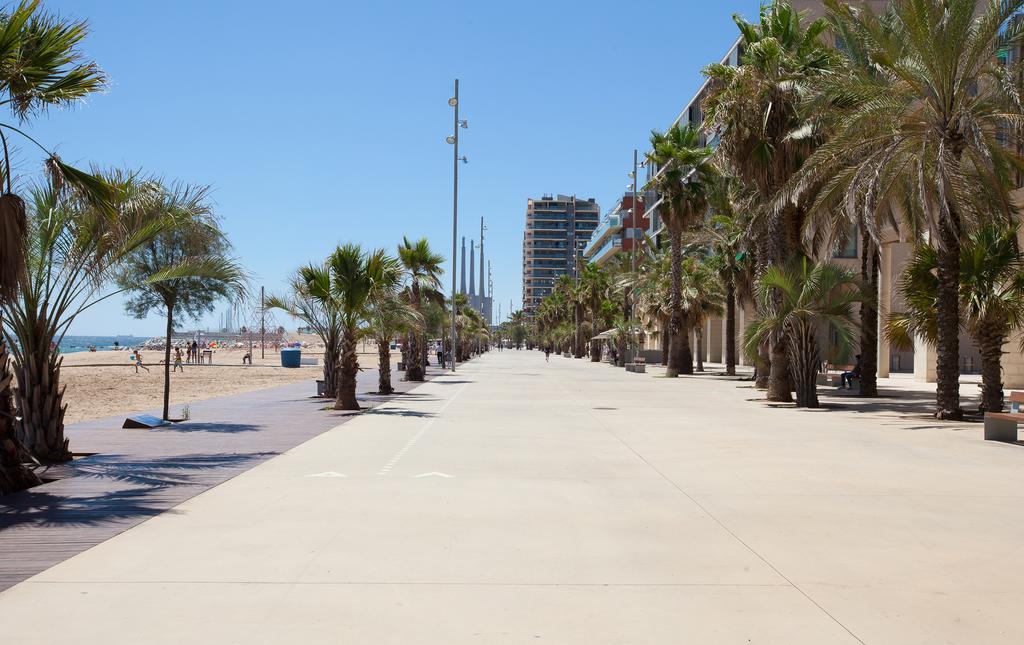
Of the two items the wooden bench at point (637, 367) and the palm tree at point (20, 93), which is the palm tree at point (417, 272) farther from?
the palm tree at point (20, 93)

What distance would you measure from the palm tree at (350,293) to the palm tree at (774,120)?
1136cm

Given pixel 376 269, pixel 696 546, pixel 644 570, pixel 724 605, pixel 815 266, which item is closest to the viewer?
pixel 724 605

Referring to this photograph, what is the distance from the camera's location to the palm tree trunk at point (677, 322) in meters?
43.0

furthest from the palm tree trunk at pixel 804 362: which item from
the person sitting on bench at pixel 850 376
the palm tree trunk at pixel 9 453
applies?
the palm tree trunk at pixel 9 453

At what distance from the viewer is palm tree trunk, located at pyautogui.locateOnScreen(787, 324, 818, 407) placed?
24391 millimetres

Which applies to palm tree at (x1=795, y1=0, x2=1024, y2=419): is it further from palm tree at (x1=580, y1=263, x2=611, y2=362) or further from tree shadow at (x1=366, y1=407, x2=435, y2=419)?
palm tree at (x1=580, y1=263, x2=611, y2=362)

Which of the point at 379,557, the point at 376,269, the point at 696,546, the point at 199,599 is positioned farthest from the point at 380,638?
the point at 376,269

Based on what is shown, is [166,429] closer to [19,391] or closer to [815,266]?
[19,391]

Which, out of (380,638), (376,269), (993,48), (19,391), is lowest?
(380,638)

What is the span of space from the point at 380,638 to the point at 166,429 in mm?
13292

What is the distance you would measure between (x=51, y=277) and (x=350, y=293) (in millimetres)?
9836

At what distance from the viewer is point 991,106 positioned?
19406 millimetres

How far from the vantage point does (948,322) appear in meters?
20.0

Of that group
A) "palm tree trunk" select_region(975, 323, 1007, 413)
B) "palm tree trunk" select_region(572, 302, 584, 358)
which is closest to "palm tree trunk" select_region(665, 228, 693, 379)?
"palm tree trunk" select_region(975, 323, 1007, 413)
